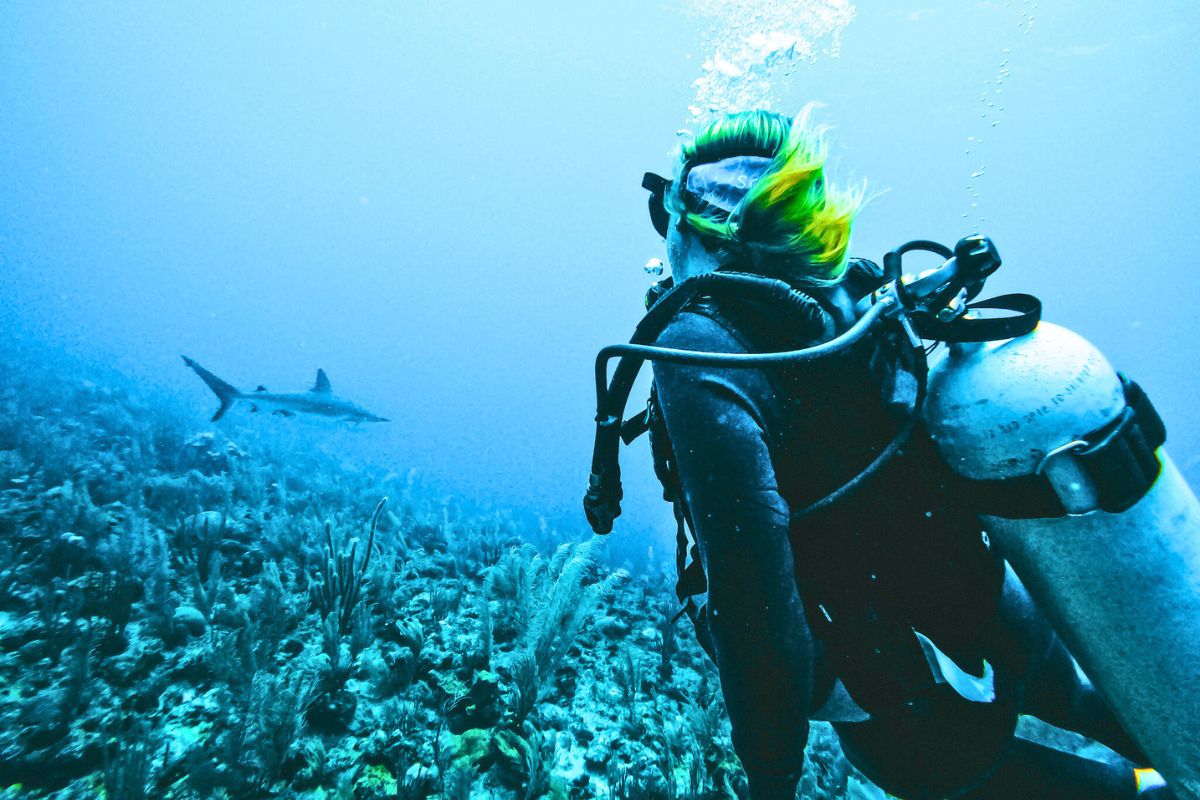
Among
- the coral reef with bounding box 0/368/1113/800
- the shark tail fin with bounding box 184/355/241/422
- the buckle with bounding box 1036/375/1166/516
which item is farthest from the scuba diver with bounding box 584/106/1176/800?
the shark tail fin with bounding box 184/355/241/422

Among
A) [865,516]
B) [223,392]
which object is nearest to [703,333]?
[865,516]

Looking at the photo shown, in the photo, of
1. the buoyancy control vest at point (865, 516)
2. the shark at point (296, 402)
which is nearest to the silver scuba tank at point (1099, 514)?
the buoyancy control vest at point (865, 516)

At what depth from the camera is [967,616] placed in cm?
134

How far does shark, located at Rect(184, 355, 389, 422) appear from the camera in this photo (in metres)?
10.3

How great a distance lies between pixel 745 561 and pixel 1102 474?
2.82 feet

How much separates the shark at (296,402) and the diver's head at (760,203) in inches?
432

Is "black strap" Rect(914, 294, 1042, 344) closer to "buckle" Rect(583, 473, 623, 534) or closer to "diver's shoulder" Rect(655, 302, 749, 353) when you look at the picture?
"diver's shoulder" Rect(655, 302, 749, 353)

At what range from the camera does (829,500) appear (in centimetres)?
119

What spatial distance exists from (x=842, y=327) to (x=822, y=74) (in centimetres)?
6204

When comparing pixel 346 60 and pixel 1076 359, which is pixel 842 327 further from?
pixel 346 60

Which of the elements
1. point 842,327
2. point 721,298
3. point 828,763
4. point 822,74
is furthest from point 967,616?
point 822,74

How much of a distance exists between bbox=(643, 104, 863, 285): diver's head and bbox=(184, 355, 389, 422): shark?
10978 millimetres

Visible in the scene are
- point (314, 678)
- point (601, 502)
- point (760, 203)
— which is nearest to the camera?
point (760, 203)

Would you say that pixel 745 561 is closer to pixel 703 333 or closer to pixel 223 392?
pixel 703 333
